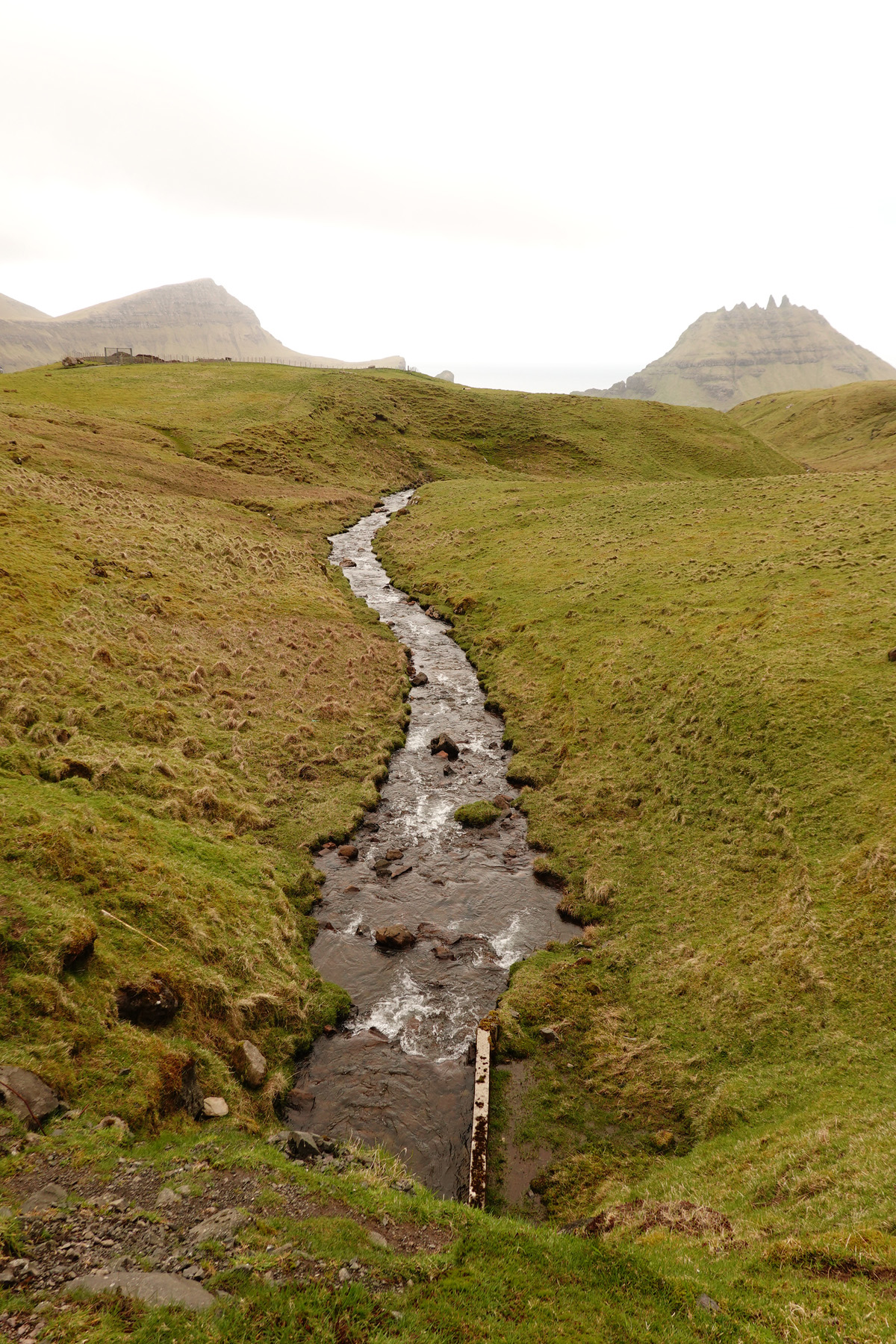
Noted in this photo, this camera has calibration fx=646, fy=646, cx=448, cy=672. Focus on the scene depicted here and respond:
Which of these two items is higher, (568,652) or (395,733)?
(568,652)

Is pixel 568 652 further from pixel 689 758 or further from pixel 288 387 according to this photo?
pixel 288 387

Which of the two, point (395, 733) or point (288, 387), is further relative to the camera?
point (288, 387)

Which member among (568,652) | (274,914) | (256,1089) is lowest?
(256,1089)

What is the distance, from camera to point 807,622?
1489 inches

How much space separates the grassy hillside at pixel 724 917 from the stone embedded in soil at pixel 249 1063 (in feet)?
23.0

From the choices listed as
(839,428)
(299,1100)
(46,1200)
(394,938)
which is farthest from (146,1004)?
(839,428)

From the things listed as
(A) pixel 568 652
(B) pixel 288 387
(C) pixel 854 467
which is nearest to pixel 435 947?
(A) pixel 568 652

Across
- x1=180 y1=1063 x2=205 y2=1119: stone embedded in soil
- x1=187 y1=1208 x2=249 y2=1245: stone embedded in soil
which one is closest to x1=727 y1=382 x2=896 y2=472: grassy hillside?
x1=180 y1=1063 x2=205 y2=1119: stone embedded in soil

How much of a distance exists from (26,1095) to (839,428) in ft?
670

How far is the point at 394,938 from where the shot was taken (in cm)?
2456

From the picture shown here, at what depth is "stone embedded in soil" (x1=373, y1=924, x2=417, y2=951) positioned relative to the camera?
24.6 m

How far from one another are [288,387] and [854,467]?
4721 inches

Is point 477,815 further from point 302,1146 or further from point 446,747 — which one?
point 302,1146

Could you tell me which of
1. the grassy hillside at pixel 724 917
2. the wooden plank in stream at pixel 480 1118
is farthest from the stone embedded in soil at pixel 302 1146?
the grassy hillside at pixel 724 917
